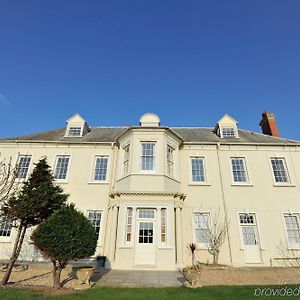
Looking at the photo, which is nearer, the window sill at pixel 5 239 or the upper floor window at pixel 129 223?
Answer: the upper floor window at pixel 129 223

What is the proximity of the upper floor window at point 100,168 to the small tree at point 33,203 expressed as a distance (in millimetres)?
4705

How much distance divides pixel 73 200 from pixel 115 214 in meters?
3.66

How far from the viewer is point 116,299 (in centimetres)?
751

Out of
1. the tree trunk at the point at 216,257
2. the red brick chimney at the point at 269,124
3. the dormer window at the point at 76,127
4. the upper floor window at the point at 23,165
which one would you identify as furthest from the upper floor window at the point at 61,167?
the red brick chimney at the point at 269,124

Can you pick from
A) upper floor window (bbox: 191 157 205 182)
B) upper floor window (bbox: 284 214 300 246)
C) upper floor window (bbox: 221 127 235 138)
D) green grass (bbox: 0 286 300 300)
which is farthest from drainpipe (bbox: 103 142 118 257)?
upper floor window (bbox: 284 214 300 246)

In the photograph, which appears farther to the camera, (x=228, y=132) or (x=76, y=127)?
(x=76, y=127)

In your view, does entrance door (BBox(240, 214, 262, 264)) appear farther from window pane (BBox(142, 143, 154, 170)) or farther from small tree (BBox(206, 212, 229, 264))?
window pane (BBox(142, 143, 154, 170))

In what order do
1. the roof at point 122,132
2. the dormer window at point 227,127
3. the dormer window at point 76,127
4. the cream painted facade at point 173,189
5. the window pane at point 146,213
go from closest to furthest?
the cream painted facade at point 173,189
the window pane at point 146,213
the roof at point 122,132
the dormer window at point 227,127
the dormer window at point 76,127

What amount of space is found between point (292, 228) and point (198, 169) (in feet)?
24.4

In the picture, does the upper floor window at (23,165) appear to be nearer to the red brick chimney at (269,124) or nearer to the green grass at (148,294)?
the green grass at (148,294)

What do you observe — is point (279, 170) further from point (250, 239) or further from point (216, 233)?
point (216, 233)

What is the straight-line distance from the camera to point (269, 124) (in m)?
21.4

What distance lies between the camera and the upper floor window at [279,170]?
687 inches

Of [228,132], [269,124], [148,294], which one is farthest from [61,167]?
[269,124]
